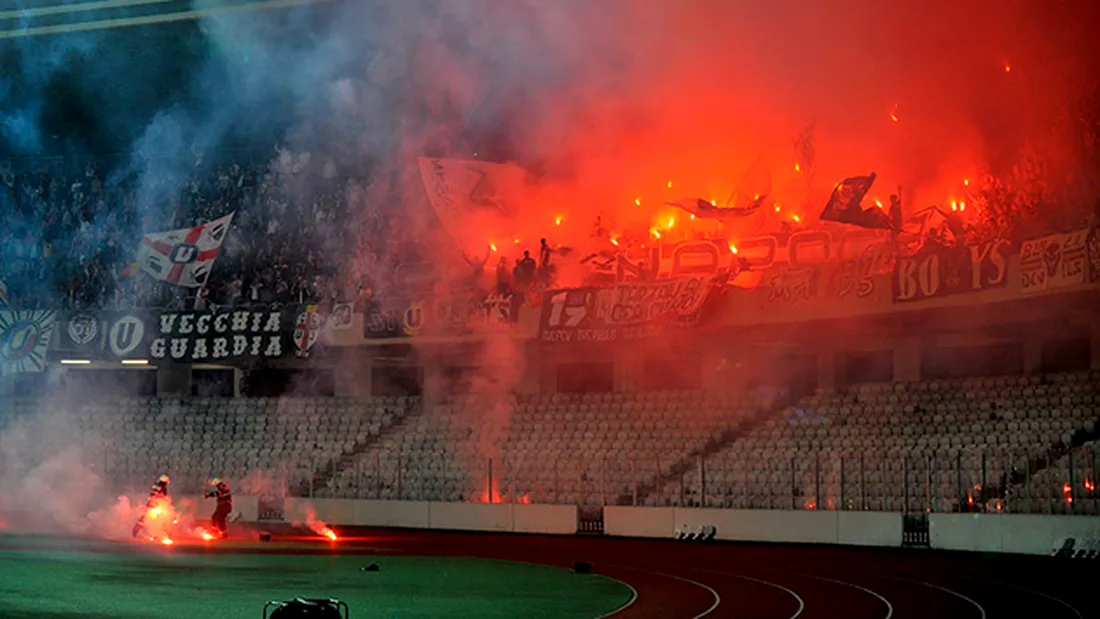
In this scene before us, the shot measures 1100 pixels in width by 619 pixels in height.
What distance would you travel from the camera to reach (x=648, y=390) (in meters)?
41.5

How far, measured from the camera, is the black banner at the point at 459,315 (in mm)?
39344

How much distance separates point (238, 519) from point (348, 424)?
16.8 ft

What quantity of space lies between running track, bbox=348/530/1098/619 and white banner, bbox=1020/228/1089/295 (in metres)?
5.27

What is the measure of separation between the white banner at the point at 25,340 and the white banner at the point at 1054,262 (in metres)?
27.6

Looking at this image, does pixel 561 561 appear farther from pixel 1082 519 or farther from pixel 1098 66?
pixel 1098 66

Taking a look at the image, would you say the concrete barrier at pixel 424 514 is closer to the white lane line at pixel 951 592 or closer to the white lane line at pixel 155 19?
the white lane line at pixel 155 19

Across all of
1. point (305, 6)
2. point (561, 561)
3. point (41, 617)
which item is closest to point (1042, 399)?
point (561, 561)

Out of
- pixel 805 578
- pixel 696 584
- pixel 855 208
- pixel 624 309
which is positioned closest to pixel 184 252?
pixel 624 309

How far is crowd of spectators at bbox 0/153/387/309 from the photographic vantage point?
43.4m

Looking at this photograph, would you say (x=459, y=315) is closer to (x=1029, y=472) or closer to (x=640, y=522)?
(x=640, y=522)

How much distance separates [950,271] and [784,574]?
9.81 m

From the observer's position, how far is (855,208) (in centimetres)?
3709

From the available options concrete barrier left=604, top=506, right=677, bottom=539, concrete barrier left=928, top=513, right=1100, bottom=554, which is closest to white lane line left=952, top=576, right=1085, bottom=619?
concrete barrier left=928, top=513, right=1100, bottom=554

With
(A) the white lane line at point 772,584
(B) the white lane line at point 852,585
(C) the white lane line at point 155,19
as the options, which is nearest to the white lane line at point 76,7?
(C) the white lane line at point 155,19
